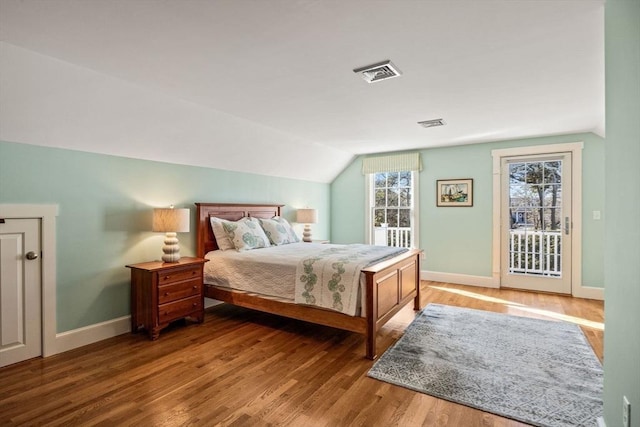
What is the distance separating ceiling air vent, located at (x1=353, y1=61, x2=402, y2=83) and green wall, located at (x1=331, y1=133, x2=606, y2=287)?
127 inches

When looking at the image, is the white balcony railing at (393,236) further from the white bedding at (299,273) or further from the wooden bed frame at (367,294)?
the white bedding at (299,273)

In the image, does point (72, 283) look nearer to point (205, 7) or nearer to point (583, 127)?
point (205, 7)

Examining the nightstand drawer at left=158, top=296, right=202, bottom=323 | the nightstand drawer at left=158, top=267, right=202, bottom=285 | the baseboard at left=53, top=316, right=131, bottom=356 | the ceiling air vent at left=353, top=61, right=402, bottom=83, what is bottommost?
the baseboard at left=53, top=316, right=131, bottom=356

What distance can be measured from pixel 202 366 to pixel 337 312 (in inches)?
46.1

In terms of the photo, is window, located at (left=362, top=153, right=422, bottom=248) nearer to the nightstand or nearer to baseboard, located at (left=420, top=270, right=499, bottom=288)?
baseboard, located at (left=420, top=270, right=499, bottom=288)

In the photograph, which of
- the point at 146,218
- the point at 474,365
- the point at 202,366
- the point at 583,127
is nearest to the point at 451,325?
the point at 474,365

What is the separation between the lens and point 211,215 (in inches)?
161

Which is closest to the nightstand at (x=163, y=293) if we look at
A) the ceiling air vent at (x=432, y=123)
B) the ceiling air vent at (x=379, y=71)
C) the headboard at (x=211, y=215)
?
the headboard at (x=211, y=215)

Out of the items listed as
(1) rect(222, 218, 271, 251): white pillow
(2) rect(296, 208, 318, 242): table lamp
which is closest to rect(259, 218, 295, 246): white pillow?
(1) rect(222, 218, 271, 251): white pillow

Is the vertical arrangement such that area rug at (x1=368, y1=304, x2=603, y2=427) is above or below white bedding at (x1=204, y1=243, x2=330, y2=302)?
below

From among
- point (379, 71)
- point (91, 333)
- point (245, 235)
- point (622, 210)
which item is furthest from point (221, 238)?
point (622, 210)

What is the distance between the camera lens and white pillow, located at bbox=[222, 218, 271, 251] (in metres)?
3.90

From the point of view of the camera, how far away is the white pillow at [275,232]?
4.45 meters

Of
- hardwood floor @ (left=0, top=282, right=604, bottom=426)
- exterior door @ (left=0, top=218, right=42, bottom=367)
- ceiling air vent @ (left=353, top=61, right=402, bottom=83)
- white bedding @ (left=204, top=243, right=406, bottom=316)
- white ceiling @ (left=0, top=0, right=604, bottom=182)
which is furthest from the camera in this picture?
white bedding @ (left=204, top=243, right=406, bottom=316)
